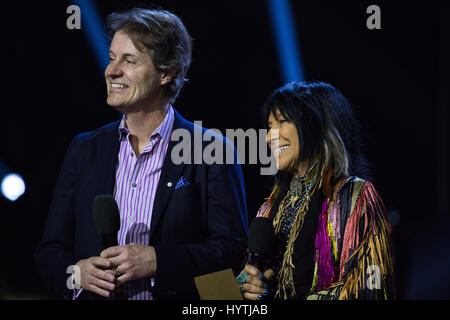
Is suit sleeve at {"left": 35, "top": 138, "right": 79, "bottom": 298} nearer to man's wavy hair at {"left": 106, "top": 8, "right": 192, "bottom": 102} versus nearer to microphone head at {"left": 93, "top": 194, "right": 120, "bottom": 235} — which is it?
microphone head at {"left": 93, "top": 194, "right": 120, "bottom": 235}

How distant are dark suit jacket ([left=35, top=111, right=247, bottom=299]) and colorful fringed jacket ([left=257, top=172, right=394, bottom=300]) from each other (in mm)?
351

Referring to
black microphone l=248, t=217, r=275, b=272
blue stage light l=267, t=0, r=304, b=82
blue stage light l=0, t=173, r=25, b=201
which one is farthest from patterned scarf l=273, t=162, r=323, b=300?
blue stage light l=0, t=173, r=25, b=201

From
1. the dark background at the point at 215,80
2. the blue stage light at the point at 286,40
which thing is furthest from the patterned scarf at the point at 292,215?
the blue stage light at the point at 286,40

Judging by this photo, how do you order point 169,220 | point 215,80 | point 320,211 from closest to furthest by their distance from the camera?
point 320,211 → point 169,220 → point 215,80

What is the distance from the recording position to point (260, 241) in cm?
196

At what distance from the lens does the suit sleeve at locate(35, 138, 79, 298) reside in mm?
2299

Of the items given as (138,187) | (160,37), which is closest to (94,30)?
(160,37)

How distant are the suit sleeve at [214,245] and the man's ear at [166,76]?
53 cm

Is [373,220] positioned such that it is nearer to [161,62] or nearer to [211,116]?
[161,62]

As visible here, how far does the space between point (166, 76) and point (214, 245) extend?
94 centimetres

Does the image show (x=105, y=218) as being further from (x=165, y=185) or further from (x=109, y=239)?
(x=165, y=185)

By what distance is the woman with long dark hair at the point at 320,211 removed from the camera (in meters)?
1.94

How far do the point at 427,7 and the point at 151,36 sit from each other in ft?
7.78

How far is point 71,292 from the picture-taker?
2.29 meters
